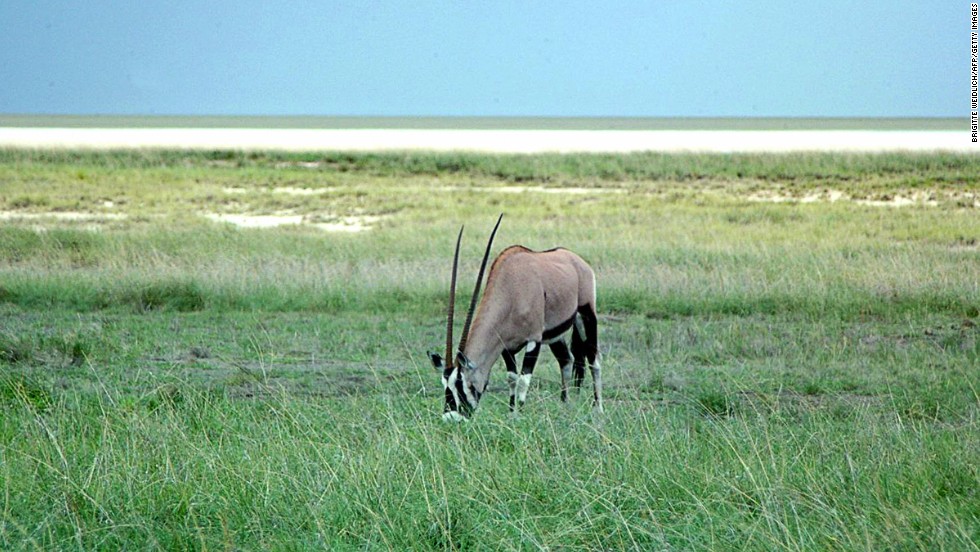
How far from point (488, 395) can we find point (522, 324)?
0.82 meters

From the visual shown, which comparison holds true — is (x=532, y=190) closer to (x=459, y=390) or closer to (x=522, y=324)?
(x=522, y=324)

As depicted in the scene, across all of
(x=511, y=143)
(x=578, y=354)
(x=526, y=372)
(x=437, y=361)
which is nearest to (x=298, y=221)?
(x=578, y=354)

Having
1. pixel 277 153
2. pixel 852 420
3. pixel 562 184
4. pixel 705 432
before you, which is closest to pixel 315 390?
pixel 705 432

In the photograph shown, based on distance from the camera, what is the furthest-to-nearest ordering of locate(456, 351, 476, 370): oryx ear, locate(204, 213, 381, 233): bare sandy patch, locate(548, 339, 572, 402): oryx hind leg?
locate(204, 213, 381, 233): bare sandy patch → locate(548, 339, 572, 402): oryx hind leg → locate(456, 351, 476, 370): oryx ear

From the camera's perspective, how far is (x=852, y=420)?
7.07 m

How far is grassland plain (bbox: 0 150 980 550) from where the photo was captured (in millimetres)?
4531

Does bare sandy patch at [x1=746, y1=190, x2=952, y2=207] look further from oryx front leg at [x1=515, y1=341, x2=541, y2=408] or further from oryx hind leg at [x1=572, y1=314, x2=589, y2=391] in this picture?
oryx front leg at [x1=515, y1=341, x2=541, y2=408]

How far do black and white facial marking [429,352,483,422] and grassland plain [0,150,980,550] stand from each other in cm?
17

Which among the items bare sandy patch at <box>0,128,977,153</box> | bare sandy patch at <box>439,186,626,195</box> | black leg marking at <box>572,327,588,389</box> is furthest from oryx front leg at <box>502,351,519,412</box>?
bare sandy patch at <box>0,128,977,153</box>

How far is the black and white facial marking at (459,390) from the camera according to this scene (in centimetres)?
682

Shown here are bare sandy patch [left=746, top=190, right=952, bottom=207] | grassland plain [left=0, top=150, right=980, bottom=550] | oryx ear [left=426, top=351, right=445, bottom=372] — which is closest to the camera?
grassland plain [left=0, top=150, right=980, bottom=550]

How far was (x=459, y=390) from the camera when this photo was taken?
6914 mm

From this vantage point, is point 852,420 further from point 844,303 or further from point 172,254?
point 172,254

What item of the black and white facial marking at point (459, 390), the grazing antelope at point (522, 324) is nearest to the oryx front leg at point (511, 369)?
the grazing antelope at point (522, 324)
